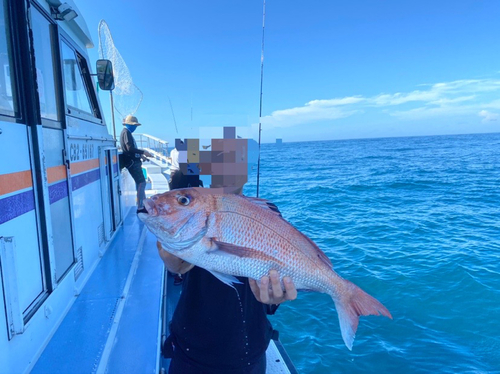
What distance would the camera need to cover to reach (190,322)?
69.7 inches

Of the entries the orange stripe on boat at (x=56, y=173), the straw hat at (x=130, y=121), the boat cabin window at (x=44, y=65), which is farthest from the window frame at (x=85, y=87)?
the straw hat at (x=130, y=121)

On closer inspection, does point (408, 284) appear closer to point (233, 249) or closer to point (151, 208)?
point (233, 249)

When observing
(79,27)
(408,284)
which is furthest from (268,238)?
(408,284)

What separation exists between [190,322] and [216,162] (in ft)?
3.34

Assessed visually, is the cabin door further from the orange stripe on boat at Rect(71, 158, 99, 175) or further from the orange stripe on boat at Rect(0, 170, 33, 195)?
the orange stripe on boat at Rect(71, 158, 99, 175)

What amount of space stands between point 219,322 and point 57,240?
5.58 ft

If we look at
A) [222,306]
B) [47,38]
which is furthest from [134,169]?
[222,306]

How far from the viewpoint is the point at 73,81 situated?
367 cm

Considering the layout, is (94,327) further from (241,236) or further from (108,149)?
(108,149)

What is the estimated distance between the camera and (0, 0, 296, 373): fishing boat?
1.86 m

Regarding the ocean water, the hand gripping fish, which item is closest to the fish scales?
the hand gripping fish

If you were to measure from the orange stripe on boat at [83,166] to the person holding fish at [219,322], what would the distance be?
1.89m

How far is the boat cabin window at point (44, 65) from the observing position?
2434 millimetres

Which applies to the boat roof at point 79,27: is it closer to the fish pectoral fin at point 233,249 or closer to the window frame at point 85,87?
the window frame at point 85,87
